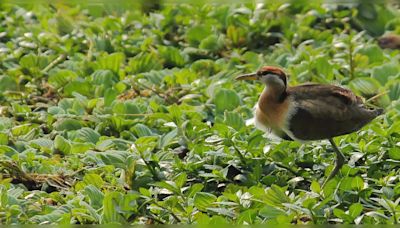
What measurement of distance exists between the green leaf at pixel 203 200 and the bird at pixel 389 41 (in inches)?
129

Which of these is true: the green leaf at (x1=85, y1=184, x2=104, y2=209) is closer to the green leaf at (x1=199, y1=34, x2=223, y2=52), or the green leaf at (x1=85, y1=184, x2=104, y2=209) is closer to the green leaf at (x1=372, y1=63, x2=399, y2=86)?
the green leaf at (x1=372, y1=63, x2=399, y2=86)

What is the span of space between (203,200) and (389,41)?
11.0ft

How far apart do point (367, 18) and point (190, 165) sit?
10.7ft

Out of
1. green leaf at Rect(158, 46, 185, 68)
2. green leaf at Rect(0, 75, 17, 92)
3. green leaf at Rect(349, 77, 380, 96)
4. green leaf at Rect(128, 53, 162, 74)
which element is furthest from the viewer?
green leaf at Rect(158, 46, 185, 68)

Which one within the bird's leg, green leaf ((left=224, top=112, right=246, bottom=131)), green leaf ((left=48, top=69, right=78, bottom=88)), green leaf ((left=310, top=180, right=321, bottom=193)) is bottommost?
green leaf ((left=48, top=69, right=78, bottom=88))

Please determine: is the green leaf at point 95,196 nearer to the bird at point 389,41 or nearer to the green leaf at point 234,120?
the green leaf at point 234,120

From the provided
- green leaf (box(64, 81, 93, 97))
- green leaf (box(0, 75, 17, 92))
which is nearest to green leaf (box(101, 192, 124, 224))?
green leaf (box(64, 81, 93, 97))

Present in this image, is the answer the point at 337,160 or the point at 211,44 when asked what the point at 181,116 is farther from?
the point at 211,44

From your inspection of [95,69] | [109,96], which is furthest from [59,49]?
[109,96]

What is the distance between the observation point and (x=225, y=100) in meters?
7.00

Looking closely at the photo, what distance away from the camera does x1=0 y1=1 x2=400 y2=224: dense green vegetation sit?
17.9 feet

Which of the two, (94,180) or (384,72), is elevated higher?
(94,180)

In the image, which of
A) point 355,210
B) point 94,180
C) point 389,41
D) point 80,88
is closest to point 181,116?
point 80,88

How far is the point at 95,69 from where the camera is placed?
25.3ft
